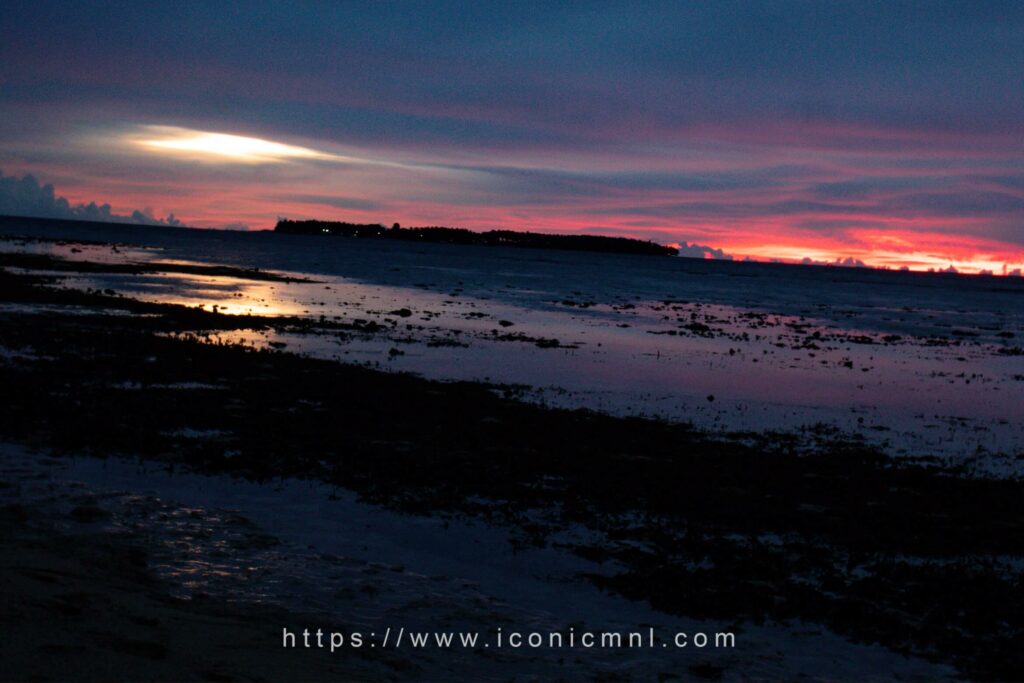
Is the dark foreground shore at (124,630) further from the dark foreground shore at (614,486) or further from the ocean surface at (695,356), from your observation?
the ocean surface at (695,356)

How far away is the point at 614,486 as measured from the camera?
1430cm

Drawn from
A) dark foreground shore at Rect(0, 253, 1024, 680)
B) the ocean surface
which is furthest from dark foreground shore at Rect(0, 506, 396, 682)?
the ocean surface

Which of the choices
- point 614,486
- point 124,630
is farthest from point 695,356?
point 124,630

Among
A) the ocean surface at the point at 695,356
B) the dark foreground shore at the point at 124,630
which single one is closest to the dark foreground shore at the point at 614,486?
the dark foreground shore at the point at 124,630

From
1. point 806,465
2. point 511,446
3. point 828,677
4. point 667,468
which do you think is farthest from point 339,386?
point 828,677

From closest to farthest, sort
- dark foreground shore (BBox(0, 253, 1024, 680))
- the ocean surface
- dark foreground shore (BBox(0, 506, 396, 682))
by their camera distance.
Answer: dark foreground shore (BBox(0, 506, 396, 682)) → dark foreground shore (BBox(0, 253, 1024, 680)) → the ocean surface

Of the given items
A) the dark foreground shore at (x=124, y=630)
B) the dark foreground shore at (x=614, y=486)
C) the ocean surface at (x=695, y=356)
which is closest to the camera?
the dark foreground shore at (x=124, y=630)

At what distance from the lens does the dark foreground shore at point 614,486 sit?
9.81m

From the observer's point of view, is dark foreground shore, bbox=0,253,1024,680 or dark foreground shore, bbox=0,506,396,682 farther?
dark foreground shore, bbox=0,253,1024,680

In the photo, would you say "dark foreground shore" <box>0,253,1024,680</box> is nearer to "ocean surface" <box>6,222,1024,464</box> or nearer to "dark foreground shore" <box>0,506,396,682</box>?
"dark foreground shore" <box>0,506,396,682</box>

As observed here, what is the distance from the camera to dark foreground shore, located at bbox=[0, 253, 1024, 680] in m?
9.81

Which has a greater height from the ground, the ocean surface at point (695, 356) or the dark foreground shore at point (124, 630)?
the ocean surface at point (695, 356)

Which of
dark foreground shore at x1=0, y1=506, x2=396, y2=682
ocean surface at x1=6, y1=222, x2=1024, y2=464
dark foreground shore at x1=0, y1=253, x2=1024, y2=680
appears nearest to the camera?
dark foreground shore at x1=0, y1=506, x2=396, y2=682

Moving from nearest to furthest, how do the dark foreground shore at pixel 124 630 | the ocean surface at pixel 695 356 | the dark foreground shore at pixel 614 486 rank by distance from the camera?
the dark foreground shore at pixel 124 630 < the dark foreground shore at pixel 614 486 < the ocean surface at pixel 695 356
